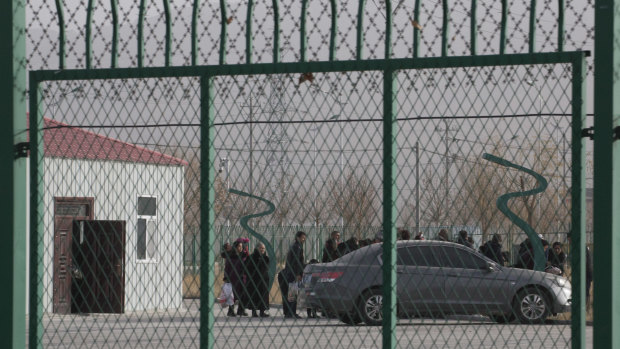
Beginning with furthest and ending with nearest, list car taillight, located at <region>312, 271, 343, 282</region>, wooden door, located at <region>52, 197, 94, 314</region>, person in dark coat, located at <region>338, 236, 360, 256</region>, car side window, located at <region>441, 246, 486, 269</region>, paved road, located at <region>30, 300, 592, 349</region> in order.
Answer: wooden door, located at <region>52, 197, 94, 314</region>, person in dark coat, located at <region>338, 236, 360, 256</region>, car taillight, located at <region>312, 271, 343, 282</region>, car side window, located at <region>441, 246, 486, 269</region>, paved road, located at <region>30, 300, 592, 349</region>

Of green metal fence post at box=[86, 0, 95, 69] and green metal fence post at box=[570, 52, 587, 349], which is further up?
green metal fence post at box=[86, 0, 95, 69]

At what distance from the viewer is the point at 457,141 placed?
6895mm

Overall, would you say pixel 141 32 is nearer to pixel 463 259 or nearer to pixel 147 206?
pixel 463 259

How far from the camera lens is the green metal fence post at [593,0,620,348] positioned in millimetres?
6754

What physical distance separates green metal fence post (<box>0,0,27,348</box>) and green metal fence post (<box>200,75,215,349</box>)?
4.72 feet

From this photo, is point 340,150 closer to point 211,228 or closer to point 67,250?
point 211,228

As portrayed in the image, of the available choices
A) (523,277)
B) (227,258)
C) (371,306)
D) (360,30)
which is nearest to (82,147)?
(227,258)

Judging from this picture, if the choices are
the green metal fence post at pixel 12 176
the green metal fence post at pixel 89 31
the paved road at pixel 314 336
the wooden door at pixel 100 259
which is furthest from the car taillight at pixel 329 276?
the green metal fence post at pixel 89 31

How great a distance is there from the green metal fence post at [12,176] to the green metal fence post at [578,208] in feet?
12.5

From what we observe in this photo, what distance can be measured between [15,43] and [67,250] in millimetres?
16853

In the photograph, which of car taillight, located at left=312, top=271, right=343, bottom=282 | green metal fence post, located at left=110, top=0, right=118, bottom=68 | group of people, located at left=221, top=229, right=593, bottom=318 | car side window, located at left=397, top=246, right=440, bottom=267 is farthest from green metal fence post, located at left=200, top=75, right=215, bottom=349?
car taillight, located at left=312, top=271, right=343, bottom=282

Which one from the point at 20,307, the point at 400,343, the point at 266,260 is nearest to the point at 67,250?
the point at 266,260

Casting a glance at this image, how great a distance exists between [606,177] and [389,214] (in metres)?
1.33

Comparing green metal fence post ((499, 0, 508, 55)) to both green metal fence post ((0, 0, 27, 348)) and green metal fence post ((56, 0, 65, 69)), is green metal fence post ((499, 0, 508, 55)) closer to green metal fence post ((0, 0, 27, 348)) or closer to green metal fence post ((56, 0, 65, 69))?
green metal fence post ((56, 0, 65, 69))
